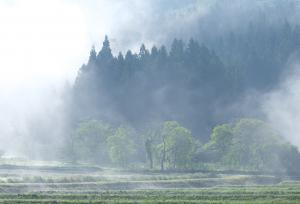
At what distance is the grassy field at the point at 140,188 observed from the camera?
98506 mm

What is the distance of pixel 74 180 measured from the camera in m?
138

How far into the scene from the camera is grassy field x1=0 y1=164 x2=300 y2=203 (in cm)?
9851

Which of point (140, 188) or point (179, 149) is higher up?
point (179, 149)

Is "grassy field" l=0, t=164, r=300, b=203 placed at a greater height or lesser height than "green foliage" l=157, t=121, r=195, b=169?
lesser

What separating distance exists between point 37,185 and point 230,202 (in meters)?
45.9

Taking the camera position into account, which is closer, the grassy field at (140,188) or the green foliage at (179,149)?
the grassy field at (140,188)

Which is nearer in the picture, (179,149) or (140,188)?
(140,188)

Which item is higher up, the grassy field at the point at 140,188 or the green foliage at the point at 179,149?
the green foliage at the point at 179,149

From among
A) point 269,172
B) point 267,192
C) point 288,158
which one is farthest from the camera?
point 288,158

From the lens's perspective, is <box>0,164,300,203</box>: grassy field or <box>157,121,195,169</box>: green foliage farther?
<box>157,121,195,169</box>: green foliage

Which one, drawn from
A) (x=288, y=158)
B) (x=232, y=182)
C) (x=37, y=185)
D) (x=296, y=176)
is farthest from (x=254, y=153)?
(x=37, y=185)

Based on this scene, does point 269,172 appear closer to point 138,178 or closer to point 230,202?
point 138,178

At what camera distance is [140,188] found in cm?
13125

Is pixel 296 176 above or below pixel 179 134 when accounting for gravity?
below
